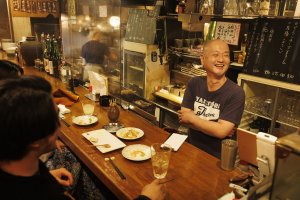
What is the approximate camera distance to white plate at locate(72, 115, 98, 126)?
7.73 ft

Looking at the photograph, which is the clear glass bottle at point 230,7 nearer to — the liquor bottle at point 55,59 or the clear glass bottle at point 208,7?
the clear glass bottle at point 208,7

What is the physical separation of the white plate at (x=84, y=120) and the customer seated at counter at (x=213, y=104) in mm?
816

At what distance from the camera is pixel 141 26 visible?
498 centimetres

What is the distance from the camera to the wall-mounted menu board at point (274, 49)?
Answer: 9.72ft

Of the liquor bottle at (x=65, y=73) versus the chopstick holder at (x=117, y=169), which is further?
the liquor bottle at (x=65, y=73)

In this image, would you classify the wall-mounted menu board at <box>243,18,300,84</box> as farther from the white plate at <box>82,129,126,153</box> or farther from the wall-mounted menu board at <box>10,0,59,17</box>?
the wall-mounted menu board at <box>10,0,59,17</box>

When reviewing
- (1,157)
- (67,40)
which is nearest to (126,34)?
(67,40)

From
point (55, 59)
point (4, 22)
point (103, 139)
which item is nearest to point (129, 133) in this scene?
point (103, 139)

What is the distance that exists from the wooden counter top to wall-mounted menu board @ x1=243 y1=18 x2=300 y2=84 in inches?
68.6

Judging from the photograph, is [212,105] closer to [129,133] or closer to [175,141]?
[175,141]

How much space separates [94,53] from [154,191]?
2.67 m

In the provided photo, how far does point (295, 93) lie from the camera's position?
321cm

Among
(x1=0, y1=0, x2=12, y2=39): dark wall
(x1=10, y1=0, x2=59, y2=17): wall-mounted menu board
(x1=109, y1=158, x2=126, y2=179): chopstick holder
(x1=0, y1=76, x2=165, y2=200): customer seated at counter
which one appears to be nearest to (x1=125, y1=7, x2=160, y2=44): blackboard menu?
(x1=10, y1=0, x2=59, y2=17): wall-mounted menu board

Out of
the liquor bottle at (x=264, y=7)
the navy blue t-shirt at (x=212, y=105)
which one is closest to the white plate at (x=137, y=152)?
the navy blue t-shirt at (x=212, y=105)
